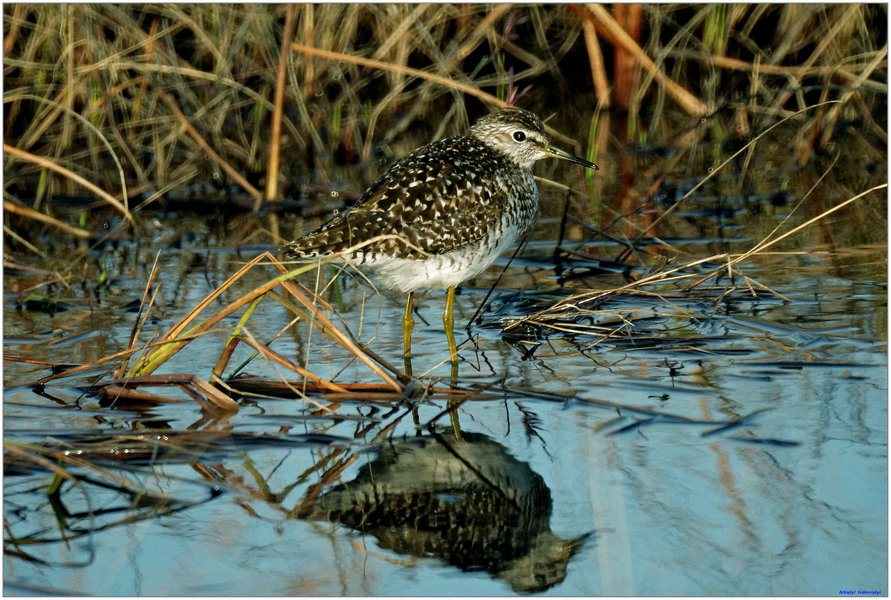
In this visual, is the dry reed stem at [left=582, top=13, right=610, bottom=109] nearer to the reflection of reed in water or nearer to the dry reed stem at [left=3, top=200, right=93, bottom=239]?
the dry reed stem at [left=3, top=200, right=93, bottom=239]

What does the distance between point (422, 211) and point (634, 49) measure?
596cm

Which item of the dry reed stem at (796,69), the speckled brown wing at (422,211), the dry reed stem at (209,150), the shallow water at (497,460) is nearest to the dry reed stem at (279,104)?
the dry reed stem at (209,150)

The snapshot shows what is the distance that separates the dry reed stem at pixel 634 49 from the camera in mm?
10883

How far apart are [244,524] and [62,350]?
2722mm

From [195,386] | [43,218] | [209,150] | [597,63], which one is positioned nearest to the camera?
[195,386]

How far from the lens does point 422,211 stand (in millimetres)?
6020

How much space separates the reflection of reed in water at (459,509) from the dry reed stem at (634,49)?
23.4ft

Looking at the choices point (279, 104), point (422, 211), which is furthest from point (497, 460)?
point (279, 104)

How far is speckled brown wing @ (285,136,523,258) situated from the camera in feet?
19.0

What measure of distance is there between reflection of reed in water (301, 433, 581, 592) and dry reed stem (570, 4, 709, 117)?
7.14m

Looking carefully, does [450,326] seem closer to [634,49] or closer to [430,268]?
[430,268]

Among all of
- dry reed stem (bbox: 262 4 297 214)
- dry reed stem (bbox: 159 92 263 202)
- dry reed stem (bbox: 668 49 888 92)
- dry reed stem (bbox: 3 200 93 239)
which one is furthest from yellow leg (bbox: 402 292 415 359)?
dry reed stem (bbox: 668 49 888 92)

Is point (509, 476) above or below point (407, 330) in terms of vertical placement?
below

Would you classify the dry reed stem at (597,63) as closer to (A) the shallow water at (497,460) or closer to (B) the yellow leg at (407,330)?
(A) the shallow water at (497,460)
